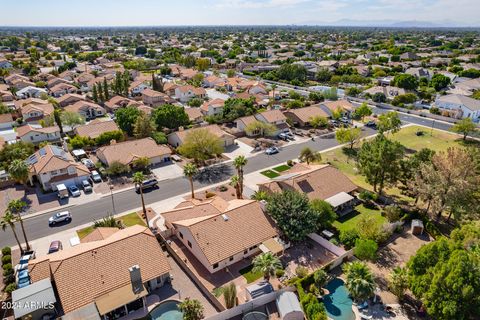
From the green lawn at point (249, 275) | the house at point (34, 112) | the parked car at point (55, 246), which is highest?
the house at point (34, 112)

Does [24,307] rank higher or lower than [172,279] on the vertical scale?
higher

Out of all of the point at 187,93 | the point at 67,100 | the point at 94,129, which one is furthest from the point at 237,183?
the point at 67,100

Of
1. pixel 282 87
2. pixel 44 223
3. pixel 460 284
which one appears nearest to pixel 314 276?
pixel 460 284

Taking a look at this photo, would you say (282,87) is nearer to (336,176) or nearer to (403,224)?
(336,176)

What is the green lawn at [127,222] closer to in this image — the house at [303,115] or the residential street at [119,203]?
the residential street at [119,203]

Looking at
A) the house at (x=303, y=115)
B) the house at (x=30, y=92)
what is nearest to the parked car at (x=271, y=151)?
the house at (x=303, y=115)

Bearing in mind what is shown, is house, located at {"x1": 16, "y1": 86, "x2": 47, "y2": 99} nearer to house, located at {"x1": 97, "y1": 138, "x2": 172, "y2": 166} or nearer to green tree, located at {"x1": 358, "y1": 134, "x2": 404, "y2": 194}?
house, located at {"x1": 97, "y1": 138, "x2": 172, "y2": 166}
